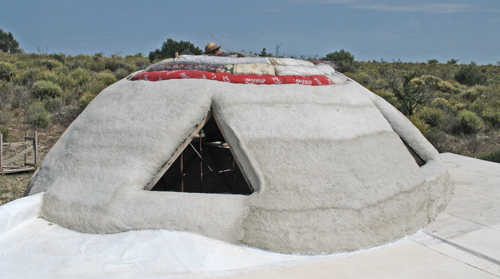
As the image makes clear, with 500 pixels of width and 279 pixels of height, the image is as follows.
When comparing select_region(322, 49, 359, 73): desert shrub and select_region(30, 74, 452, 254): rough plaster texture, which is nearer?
select_region(30, 74, 452, 254): rough plaster texture

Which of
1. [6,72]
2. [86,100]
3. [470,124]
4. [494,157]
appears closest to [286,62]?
[494,157]

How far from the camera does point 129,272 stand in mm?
3740

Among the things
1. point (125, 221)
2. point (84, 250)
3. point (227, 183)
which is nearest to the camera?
point (84, 250)

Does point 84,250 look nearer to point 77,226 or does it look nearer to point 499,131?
point 77,226

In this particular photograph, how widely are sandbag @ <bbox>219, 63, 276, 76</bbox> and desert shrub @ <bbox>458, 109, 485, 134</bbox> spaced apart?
41.0 ft

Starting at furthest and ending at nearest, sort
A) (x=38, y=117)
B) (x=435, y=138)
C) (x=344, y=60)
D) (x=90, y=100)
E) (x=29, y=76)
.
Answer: (x=344, y=60) → (x=29, y=76) → (x=90, y=100) → (x=38, y=117) → (x=435, y=138)

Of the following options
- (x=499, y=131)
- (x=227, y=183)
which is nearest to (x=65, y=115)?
(x=227, y=183)

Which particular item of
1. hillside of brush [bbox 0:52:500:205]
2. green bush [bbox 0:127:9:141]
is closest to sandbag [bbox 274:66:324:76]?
hillside of brush [bbox 0:52:500:205]

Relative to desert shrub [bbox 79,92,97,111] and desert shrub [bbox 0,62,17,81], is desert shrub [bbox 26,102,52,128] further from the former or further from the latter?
desert shrub [bbox 0,62,17,81]

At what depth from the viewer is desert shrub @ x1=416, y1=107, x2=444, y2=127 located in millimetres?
15727

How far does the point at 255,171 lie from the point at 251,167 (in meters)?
0.07

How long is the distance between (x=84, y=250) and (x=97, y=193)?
730 mm

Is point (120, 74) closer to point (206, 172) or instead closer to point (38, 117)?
point (38, 117)

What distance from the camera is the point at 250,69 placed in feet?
18.7
